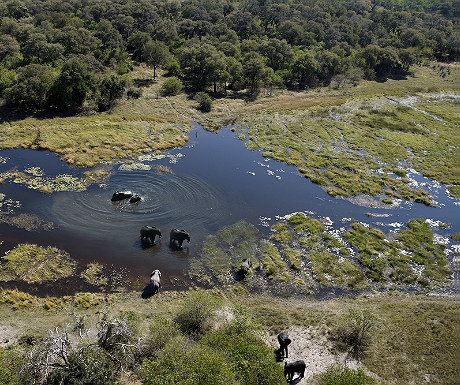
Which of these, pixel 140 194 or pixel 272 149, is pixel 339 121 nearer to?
pixel 272 149

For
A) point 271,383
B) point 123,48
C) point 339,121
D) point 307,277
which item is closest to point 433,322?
point 307,277

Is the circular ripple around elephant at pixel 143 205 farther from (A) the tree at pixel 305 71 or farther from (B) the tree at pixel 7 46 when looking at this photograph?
(A) the tree at pixel 305 71

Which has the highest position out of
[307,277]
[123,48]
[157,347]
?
[123,48]

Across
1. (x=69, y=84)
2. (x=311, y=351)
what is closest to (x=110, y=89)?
(x=69, y=84)

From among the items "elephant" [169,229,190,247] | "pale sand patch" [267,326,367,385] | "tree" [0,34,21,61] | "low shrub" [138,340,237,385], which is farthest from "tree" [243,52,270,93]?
"low shrub" [138,340,237,385]

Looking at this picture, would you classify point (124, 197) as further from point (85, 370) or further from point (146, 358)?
point (85, 370)

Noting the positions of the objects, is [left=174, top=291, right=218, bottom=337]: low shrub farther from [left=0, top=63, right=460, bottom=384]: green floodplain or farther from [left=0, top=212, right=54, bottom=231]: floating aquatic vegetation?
[left=0, top=212, right=54, bottom=231]: floating aquatic vegetation

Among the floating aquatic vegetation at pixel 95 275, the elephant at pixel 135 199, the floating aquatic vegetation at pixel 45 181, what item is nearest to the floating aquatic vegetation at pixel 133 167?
the floating aquatic vegetation at pixel 45 181
